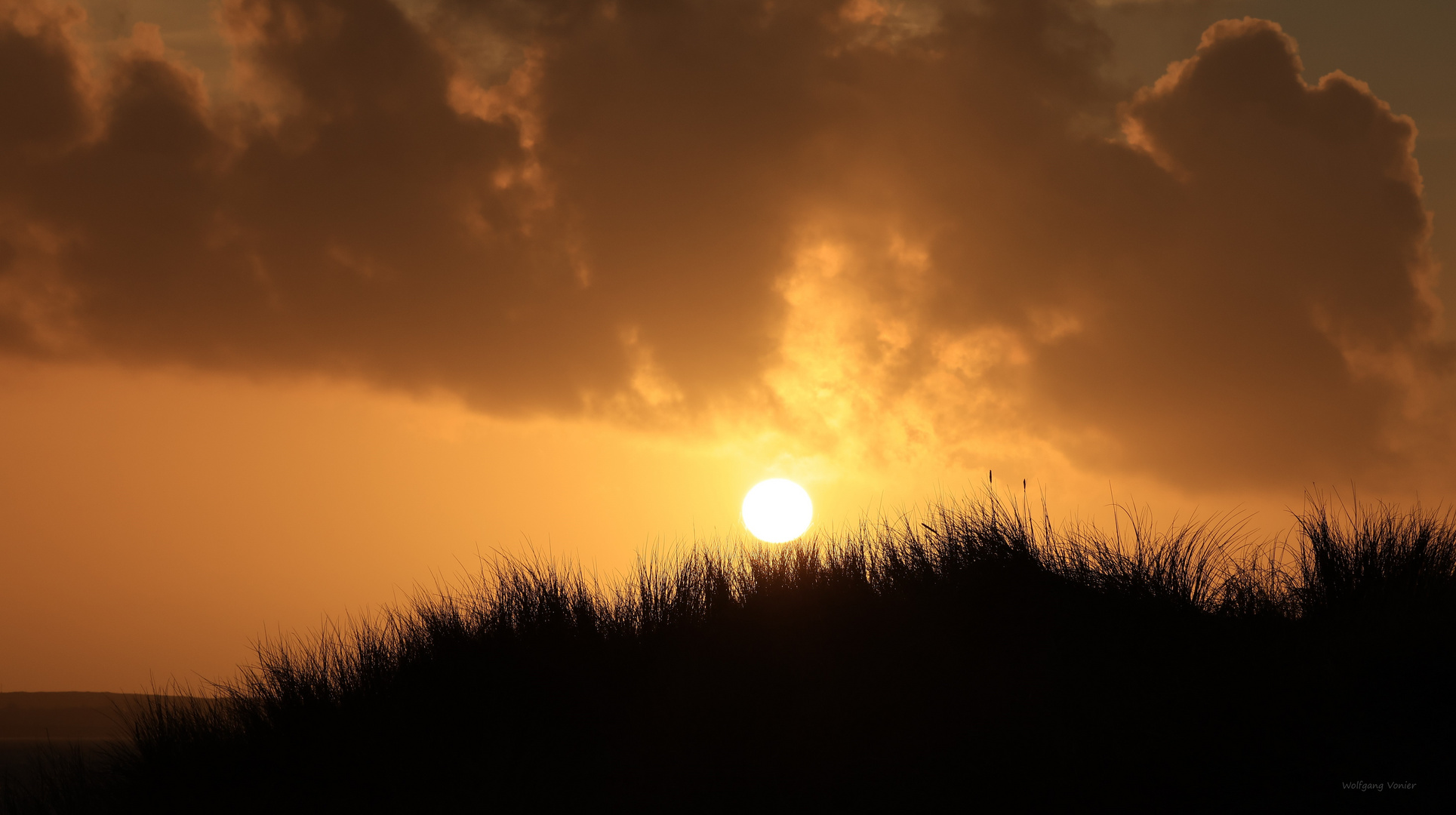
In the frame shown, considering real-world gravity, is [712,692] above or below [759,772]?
above

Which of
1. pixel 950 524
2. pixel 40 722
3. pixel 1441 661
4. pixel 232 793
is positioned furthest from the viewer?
pixel 40 722

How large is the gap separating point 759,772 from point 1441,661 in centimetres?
519

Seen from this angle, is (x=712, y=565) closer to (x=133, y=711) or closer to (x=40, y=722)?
(x=133, y=711)

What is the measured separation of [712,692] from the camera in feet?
25.6

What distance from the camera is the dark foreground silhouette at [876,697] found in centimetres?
626

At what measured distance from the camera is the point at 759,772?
6.95 m

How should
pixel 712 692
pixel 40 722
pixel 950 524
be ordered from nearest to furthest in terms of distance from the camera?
pixel 712 692 → pixel 950 524 → pixel 40 722

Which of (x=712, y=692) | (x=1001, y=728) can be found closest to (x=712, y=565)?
(x=712, y=692)

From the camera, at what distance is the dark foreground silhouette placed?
6.26 meters

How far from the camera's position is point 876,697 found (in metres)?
7.41

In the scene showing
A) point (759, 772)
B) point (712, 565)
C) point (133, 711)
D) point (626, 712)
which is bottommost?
point (759, 772)

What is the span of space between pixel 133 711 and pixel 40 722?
6875 cm

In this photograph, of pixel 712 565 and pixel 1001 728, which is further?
pixel 712 565

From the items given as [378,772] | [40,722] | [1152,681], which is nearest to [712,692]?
[378,772]
